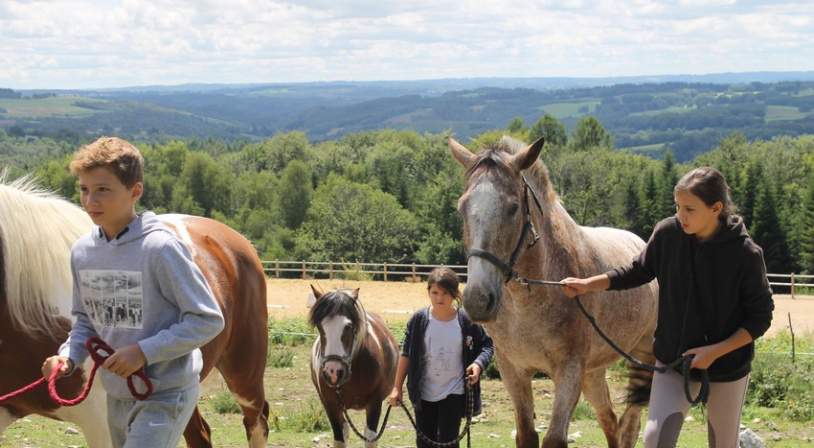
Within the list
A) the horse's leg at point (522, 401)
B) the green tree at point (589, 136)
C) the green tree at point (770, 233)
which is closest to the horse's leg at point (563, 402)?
the horse's leg at point (522, 401)

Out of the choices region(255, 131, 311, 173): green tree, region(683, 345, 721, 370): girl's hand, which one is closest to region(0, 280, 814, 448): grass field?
region(683, 345, 721, 370): girl's hand

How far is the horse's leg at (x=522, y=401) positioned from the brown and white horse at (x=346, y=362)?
6.21ft

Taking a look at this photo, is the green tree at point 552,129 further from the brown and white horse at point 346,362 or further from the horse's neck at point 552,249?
the horse's neck at point 552,249

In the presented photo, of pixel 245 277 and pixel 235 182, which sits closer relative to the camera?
pixel 245 277

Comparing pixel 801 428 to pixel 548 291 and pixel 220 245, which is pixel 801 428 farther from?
pixel 220 245

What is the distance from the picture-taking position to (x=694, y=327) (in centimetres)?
406

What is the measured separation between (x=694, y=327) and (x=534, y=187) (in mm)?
1211

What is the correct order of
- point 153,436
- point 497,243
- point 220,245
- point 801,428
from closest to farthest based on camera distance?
1. point 153,436
2. point 497,243
3. point 220,245
4. point 801,428

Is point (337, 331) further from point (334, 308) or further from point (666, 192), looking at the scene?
point (666, 192)

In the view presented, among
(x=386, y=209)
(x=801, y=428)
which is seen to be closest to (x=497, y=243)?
(x=801, y=428)

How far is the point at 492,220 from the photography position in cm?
445

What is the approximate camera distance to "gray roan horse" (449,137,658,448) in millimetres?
4441

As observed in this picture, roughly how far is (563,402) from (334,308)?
257 centimetres

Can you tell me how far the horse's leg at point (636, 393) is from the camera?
18.7 ft
